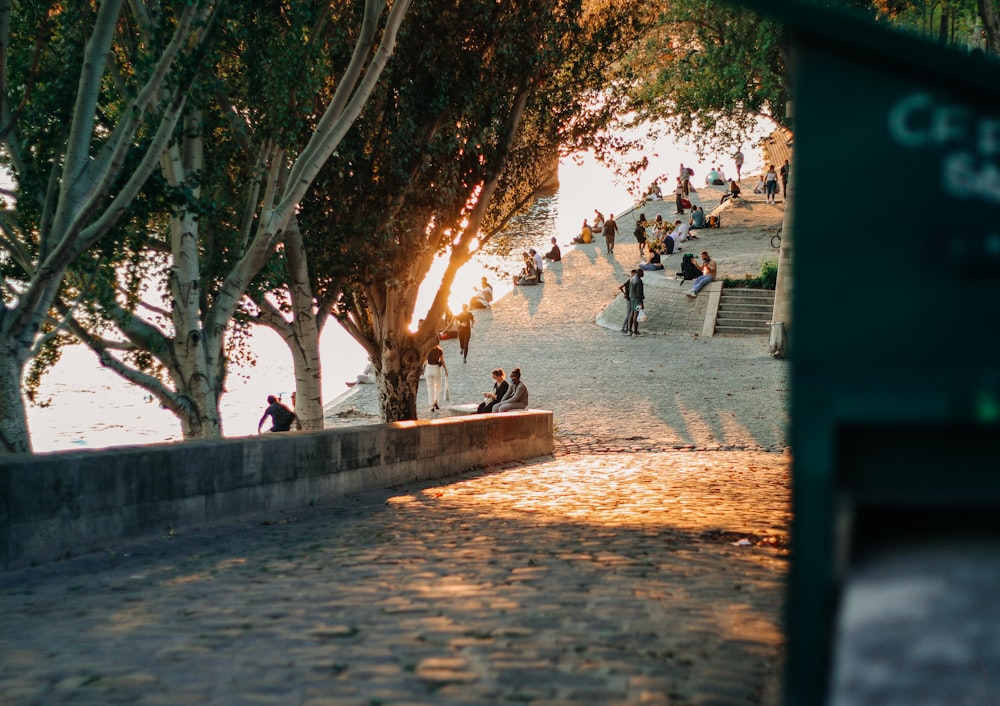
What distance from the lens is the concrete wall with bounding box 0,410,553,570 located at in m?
8.83

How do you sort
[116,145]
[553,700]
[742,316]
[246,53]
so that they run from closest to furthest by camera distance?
[553,700], [116,145], [246,53], [742,316]

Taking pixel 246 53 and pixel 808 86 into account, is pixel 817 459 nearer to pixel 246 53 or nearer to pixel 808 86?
pixel 808 86

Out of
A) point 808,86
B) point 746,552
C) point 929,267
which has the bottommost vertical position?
point 746,552

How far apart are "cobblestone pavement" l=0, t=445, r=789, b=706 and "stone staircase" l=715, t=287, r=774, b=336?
21.3m

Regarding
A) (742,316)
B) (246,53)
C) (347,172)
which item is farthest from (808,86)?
(742,316)

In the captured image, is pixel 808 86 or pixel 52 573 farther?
pixel 52 573

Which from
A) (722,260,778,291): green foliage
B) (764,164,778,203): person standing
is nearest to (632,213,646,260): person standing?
(764,164,778,203): person standing

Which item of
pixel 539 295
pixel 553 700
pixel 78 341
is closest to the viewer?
pixel 553 700

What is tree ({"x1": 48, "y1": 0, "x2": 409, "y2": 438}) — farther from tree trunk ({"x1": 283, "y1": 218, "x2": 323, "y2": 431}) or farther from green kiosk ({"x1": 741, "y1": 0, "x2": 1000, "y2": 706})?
green kiosk ({"x1": 741, "y1": 0, "x2": 1000, "y2": 706})

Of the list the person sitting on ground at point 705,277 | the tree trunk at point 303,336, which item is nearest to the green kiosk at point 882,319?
the tree trunk at point 303,336

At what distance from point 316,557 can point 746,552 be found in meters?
3.01

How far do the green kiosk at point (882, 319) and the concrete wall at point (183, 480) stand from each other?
6.96 m

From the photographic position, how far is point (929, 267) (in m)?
2.79

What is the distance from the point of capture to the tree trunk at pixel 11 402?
37.9 ft
